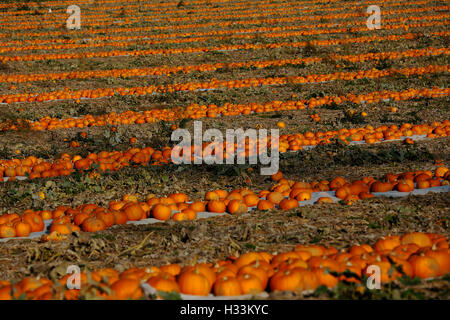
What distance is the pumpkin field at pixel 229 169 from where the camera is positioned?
404 cm

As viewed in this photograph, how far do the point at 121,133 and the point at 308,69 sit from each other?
8.86 metres

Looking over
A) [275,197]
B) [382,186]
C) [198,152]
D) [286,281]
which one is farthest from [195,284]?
[198,152]

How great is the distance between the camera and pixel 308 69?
1831 cm

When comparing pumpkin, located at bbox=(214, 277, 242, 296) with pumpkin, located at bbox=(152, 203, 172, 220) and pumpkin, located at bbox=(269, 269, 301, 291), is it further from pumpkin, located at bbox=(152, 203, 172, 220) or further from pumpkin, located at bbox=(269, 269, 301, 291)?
pumpkin, located at bbox=(152, 203, 172, 220)

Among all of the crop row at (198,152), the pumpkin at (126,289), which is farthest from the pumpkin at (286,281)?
→ the crop row at (198,152)

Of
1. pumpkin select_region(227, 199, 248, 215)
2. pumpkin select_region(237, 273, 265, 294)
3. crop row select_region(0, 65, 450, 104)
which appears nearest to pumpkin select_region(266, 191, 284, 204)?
pumpkin select_region(227, 199, 248, 215)

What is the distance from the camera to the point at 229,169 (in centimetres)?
836

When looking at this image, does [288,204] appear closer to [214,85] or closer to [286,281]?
[286,281]

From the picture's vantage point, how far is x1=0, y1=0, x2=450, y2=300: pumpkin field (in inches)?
159

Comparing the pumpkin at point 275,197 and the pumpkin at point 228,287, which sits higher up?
the pumpkin at point 275,197

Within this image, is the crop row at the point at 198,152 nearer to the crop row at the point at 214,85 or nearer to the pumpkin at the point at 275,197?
the pumpkin at the point at 275,197

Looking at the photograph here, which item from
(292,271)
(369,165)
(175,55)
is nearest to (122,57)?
(175,55)
